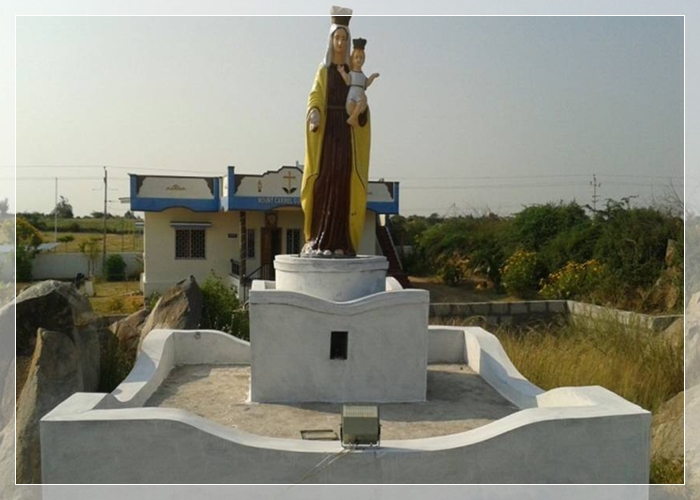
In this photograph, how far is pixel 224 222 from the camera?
70.1 feet

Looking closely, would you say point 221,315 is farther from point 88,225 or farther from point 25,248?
point 88,225

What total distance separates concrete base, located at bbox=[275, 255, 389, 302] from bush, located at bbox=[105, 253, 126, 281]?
73.1 ft

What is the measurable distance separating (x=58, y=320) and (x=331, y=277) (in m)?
3.41

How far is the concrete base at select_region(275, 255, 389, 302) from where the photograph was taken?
23.7 ft

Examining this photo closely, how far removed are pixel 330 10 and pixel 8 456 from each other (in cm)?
588

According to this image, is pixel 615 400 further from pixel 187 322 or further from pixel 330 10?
pixel 187 322

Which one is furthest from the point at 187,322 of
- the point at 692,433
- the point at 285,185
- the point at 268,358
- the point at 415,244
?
the point at 415,244

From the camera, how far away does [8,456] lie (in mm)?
6562

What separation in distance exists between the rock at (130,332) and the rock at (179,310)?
1.06ft

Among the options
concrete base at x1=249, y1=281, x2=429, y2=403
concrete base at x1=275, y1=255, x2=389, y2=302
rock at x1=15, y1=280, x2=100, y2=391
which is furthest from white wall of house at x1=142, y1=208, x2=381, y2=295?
concrete base at x1=249, y1=281, x2=429, y2=403

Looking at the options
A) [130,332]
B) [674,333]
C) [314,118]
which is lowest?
[130,332]

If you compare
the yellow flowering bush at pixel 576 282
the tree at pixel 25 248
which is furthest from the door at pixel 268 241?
the tree at pixel 25 248

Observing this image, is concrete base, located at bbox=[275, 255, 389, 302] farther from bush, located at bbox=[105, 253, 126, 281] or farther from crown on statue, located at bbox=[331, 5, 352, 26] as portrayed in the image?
bush, located at bbox=[105, 253, 126, 281]

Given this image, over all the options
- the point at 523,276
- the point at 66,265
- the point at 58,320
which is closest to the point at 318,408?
the point at 58,320
